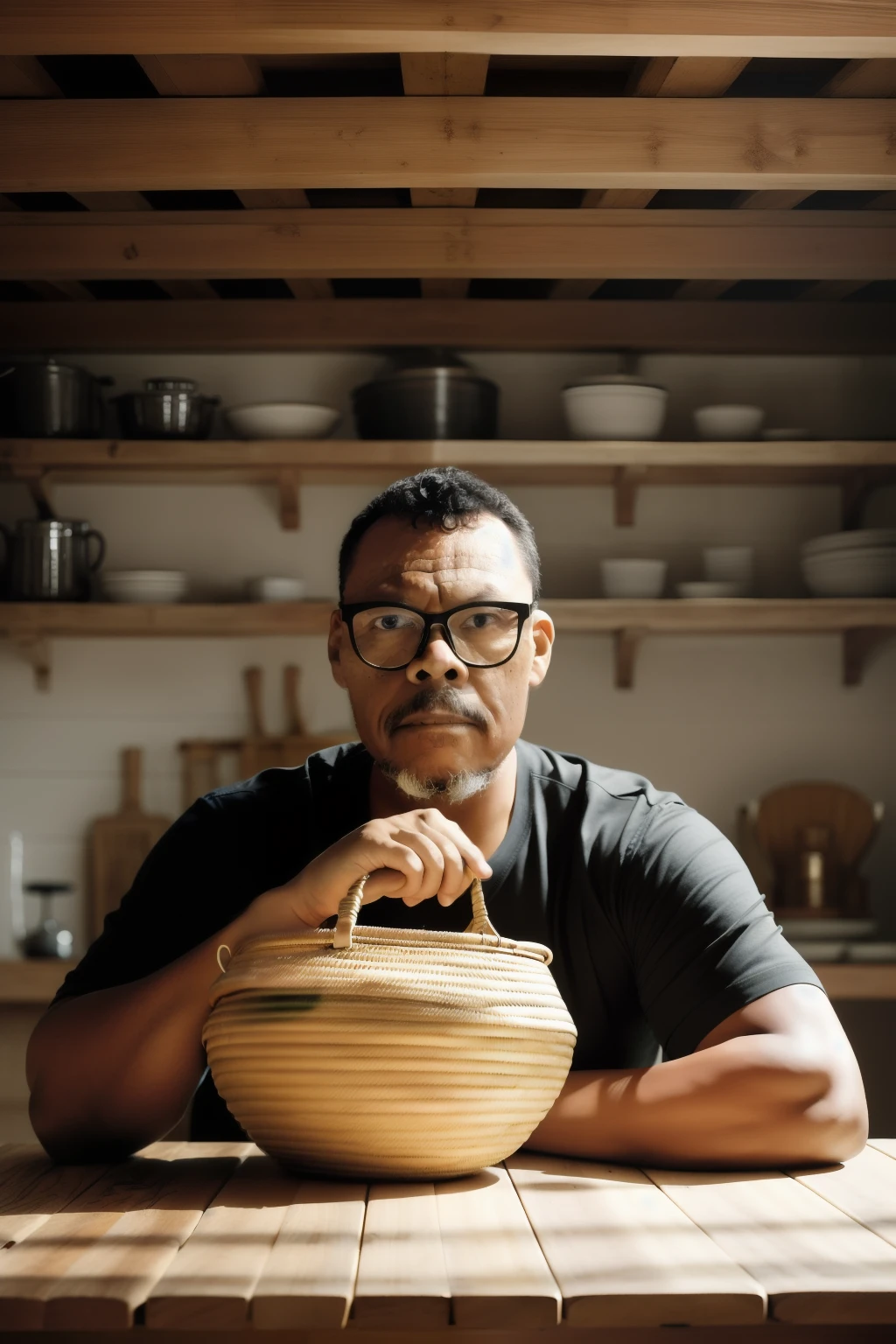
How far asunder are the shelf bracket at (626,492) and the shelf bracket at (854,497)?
544 mm

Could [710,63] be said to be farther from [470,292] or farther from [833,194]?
[470,292]

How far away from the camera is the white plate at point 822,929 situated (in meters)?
3.21

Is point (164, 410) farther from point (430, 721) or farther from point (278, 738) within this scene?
point (430, 721)

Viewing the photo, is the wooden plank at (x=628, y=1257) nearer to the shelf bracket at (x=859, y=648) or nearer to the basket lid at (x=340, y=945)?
the basket lid at (x=340, y=945)

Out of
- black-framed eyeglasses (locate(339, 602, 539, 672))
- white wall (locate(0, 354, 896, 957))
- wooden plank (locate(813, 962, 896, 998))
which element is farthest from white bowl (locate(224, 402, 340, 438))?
black-framed eyeglasses (locate(339, 602, 539, 672))

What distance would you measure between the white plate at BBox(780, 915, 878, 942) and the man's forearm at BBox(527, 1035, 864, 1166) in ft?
6.75

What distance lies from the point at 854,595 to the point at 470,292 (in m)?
1.27

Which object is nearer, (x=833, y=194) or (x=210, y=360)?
(x=833, y=194)

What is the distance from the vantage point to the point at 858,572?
10.9 feet

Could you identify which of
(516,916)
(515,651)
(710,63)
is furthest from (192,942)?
(710,63)

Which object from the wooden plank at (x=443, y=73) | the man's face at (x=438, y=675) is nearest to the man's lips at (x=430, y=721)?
the man's face at (x=438, y=675)

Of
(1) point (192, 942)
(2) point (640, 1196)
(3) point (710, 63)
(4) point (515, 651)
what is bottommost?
(2) point (640, 1196)

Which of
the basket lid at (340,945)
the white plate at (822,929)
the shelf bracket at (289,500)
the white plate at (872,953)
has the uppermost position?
the shelf bracket at (289,500)

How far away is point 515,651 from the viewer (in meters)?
1.49
